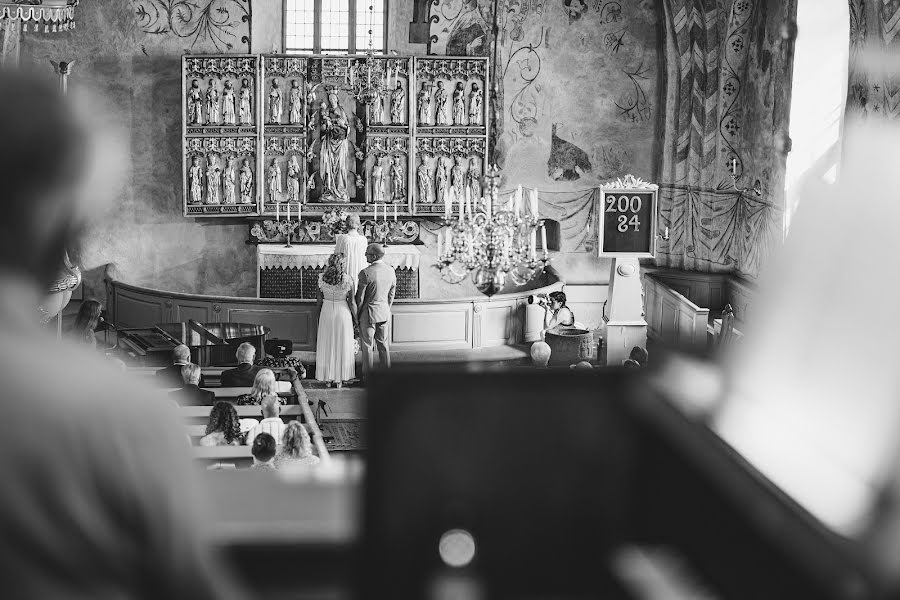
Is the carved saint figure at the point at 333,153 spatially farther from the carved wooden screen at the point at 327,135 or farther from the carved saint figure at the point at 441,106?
the carved saint figure at the point at 441,106

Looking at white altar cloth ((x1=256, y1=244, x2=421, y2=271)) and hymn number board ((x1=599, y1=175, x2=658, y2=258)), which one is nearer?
hymn number board ((x1=599, y1=175, x2=658, y2=258))

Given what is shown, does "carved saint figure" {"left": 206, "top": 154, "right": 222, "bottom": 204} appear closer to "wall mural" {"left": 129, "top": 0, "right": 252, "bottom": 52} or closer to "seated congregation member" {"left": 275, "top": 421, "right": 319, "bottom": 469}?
"wall mural" {"left": 129, "top": 0, "right": 252, "bottom": 52}

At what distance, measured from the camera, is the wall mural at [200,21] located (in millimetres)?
16703

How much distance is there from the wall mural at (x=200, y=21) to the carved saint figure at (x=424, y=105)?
2.54 metres

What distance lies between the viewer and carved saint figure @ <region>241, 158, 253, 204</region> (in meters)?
16.5

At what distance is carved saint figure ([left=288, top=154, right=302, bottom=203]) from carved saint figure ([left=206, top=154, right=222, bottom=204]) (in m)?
0.96

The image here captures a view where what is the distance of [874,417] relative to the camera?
137 centimetres

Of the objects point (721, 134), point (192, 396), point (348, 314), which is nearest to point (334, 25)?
point (721, 134)

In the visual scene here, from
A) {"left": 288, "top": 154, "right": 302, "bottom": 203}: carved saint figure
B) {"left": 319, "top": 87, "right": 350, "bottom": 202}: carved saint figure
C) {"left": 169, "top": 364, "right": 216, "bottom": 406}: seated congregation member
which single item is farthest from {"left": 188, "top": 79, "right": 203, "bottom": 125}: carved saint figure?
{"left": 169, "top": 364, "right": 216, "bottom": 406}: seated congregation member

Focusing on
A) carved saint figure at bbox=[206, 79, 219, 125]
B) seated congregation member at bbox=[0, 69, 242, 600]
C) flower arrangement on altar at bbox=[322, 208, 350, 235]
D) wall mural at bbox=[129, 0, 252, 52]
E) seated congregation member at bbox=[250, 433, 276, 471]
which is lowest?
seated congregation member at bbox=[250, 433, 276, 471]

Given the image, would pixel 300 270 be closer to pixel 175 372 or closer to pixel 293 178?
pixel 293 178

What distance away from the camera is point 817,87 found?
1416 cm

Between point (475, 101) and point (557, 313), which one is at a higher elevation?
point (475, 101)

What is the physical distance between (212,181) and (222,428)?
29.8ft
